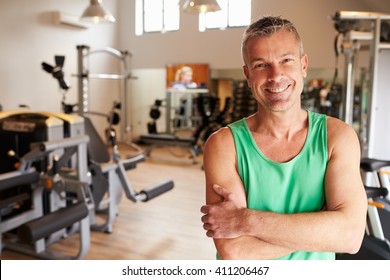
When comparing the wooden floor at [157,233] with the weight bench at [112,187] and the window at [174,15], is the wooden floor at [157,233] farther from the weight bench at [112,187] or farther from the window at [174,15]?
the window at [174,15]

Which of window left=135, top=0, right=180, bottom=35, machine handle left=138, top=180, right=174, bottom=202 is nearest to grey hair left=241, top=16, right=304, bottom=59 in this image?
window left=135, top=0, right=180, bottom=35

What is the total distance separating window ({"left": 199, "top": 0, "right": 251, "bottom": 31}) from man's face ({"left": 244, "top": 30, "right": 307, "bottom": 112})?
1.14ft

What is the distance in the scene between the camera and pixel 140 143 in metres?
5.66

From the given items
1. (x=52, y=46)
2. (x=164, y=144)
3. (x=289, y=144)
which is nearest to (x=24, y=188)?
(x=52, y=46)

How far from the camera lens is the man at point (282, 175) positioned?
2.93 feet

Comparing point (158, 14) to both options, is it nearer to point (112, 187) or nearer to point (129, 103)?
point (129, 103)

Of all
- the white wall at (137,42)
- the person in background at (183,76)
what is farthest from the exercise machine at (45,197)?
the person in background at (183,76)

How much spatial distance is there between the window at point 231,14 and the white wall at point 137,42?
0.03 metres

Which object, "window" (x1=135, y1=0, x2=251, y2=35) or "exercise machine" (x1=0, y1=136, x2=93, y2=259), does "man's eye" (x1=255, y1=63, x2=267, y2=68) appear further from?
"exercise machine" (x1=0, y1=136, x2=93, y2=259)

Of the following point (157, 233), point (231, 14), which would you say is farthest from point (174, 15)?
point (157, 233)

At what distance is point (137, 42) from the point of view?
1689 millimetres

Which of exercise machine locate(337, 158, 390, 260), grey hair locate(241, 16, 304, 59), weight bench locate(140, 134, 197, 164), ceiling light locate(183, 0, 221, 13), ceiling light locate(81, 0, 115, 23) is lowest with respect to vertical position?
weight bench locate(140, 134, 197, 164)

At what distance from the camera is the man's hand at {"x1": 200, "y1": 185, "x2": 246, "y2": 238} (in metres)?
0.90
